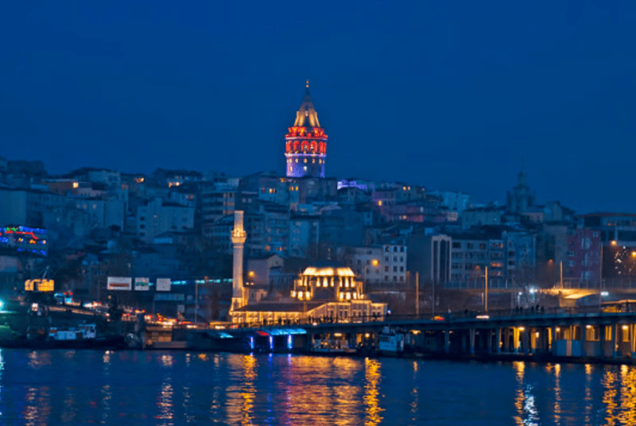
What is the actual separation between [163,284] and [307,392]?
7086 centimetres

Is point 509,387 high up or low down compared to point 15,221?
down

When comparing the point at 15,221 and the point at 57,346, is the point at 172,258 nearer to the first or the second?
the point at 15,221

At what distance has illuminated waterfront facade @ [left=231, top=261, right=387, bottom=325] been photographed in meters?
124

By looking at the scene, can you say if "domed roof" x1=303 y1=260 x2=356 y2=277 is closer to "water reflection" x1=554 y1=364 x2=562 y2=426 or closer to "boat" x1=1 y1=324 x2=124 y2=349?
"boat" x1=1 y1=324 x2=124 y2=349

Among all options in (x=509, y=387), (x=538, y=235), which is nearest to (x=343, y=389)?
(x=509, y=387)

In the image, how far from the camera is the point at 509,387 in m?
78.3

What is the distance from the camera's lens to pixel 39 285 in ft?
447

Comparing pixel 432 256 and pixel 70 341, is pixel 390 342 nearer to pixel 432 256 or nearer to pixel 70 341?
pixel 70 341

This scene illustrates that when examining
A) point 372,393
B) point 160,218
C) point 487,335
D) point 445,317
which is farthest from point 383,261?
point 372,393

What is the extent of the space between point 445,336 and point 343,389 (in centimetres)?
3032

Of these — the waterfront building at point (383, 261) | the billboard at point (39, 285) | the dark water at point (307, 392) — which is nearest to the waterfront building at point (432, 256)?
the waterfront building at point (383, 261)

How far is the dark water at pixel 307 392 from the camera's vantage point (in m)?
65.5

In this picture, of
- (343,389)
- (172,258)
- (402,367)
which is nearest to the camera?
(343,389)

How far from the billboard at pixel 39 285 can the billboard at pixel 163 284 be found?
998 cm
